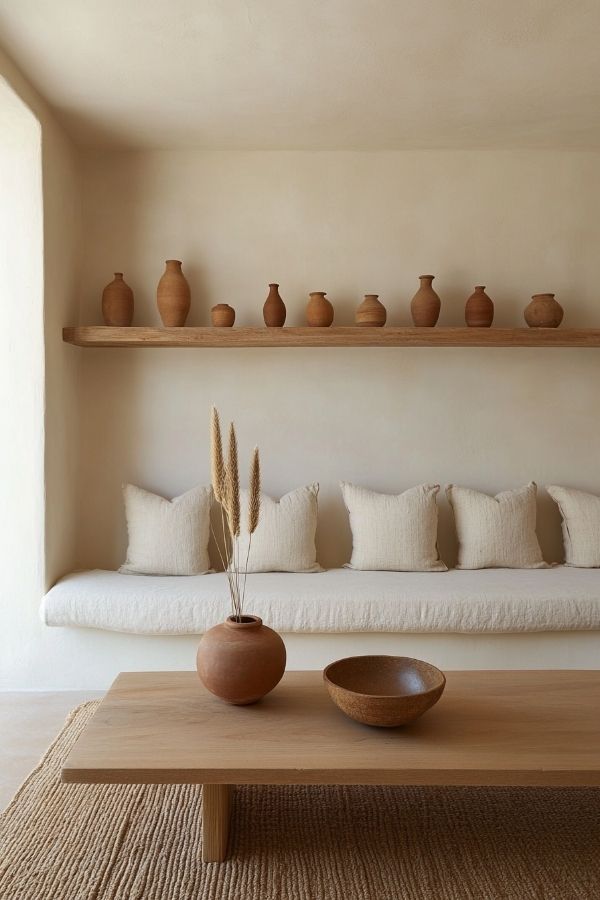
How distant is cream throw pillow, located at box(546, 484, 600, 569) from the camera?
12.7ft

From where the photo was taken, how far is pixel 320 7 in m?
2.69

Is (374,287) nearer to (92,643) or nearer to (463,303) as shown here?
(463,303)

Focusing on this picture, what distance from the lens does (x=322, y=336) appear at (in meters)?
3.81

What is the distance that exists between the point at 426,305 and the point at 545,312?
0.59 m

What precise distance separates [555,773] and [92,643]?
2286mm

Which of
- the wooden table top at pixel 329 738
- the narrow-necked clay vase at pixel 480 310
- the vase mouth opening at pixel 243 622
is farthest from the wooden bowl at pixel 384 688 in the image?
the narrow-necked clay vase at pixel 480 310

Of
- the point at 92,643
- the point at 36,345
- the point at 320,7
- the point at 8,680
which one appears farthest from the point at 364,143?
the point at 8,680

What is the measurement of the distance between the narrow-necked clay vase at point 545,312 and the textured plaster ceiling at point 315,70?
2.63ft

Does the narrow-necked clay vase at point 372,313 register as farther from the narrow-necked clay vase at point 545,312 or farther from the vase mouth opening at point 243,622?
the vase mouth opening at point 243,622

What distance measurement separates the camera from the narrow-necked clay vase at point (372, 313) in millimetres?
3896

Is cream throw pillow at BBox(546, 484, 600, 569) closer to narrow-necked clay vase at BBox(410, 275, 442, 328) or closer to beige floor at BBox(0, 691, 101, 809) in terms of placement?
narrow-necked clay vase at BBox(410, 275, 442, 328)

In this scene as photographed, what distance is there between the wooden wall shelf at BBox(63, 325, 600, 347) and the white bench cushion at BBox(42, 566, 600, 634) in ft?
3.83

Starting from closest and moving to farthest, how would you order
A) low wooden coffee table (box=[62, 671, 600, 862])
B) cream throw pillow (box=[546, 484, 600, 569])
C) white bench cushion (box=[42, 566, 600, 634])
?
low wooden coffee table (box=[62, 671, 600, 862]) < white bench cushion (box=[42, 566, 600, 634]) < cream throw pillow (box=[546, 484, 600, 569])

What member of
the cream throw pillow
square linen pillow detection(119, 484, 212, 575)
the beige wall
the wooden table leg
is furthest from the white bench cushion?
the wooden table leg
